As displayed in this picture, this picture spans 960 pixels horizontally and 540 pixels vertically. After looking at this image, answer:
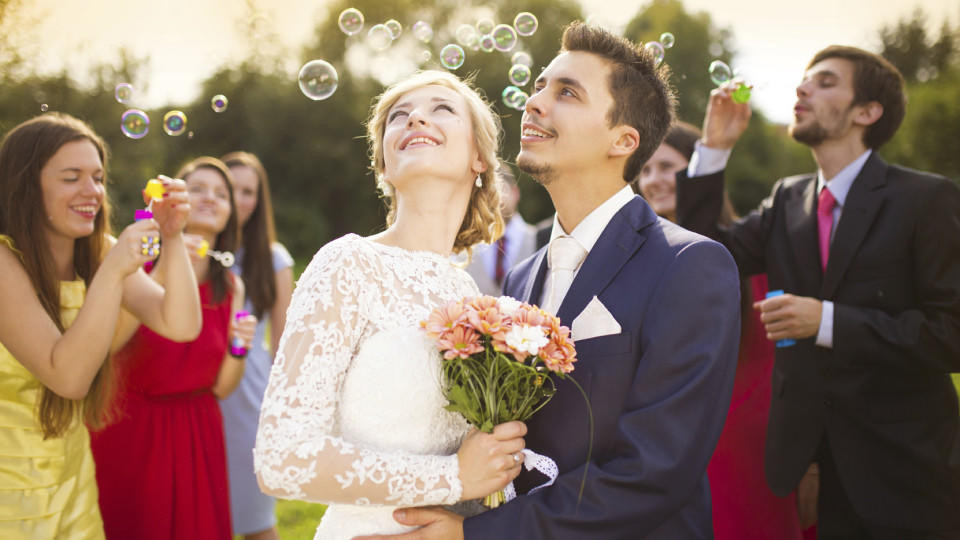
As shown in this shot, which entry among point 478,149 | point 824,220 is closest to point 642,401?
point 478,149

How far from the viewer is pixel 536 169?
279 centimetres

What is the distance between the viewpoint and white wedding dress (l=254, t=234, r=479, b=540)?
81.9 inches

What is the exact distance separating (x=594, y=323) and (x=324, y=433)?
37.4 inches

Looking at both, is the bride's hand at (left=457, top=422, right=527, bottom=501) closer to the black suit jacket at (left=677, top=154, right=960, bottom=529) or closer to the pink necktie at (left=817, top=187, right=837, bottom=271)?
the black suit jacket at (left=677, top=154, right=960, bottom=529)

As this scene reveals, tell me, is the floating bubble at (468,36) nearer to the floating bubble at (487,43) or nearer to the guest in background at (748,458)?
the floating bubble at (487,43)

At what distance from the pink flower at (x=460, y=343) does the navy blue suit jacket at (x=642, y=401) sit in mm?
508

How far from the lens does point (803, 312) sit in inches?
135

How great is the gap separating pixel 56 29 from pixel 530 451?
17.5 metres

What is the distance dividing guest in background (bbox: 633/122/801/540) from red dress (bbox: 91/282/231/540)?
2808 mm

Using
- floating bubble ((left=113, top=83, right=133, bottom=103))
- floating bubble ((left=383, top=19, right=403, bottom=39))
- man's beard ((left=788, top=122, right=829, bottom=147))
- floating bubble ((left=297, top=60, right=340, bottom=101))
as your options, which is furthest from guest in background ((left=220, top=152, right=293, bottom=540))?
man's beard ((left=788, top=122, right=829, bottom=147))

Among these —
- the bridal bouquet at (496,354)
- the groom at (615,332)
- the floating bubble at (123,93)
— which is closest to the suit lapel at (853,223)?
the groom at (615,332)

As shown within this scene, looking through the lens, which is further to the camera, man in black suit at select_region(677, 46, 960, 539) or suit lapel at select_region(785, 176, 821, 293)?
suit lapel at select_region(785, 176, 821, 293)

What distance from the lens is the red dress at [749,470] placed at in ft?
13.0

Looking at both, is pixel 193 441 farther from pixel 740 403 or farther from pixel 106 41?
pixel 106 41
